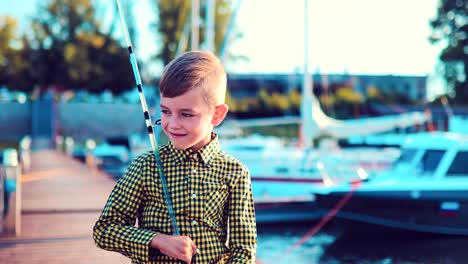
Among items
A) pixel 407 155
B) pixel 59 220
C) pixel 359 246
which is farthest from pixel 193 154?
pixel 407 155

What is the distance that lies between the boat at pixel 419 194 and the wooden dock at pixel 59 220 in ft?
14.4

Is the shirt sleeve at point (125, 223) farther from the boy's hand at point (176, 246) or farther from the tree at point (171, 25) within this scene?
the tree at point (171, 25)

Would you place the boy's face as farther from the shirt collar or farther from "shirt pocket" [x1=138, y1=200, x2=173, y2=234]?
"shirt pocket" [x1=138, y1=200, x2=173, y2=234]

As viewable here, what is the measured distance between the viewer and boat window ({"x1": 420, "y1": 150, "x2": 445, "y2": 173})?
1227 cm

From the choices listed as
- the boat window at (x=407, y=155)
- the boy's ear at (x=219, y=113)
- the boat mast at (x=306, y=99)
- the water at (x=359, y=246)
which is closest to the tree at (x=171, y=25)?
the boat mast at (x=306, y=99)

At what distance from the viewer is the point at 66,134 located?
49125 mm

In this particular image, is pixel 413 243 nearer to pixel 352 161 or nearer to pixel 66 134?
pixel 352 161

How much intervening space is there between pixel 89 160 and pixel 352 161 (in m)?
8.93

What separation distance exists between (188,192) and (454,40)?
49.7m

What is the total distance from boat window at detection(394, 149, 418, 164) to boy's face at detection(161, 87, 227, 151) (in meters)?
11.0

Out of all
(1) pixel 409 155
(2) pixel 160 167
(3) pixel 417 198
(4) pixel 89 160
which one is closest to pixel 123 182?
(2) pixel 160 167

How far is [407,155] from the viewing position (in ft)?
42.4

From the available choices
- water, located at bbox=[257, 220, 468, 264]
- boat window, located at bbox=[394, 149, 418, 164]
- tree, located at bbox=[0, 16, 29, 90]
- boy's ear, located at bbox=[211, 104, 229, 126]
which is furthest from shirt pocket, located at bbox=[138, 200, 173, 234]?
tree, located at bbox=[0, 16, 29, 90]

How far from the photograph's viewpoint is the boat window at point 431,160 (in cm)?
1227
